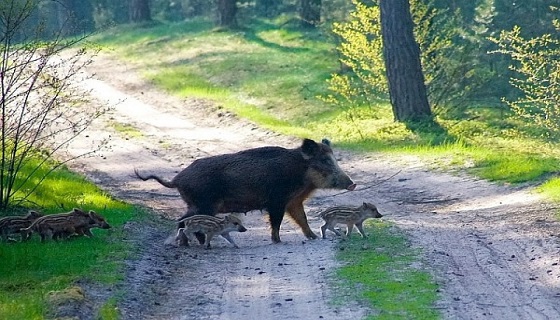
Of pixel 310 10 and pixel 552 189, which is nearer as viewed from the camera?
pixel 552 189

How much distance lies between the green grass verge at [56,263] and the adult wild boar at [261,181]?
4.18 feet

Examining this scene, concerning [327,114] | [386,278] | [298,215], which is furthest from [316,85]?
[386,278]

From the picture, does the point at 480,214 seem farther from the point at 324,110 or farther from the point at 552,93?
the point at 324,110

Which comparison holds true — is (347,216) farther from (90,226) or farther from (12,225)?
(12,225)

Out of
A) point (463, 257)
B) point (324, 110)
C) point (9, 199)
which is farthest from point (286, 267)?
point (324, 110)

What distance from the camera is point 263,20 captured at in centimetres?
5281

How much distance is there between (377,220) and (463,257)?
3280 millimetres

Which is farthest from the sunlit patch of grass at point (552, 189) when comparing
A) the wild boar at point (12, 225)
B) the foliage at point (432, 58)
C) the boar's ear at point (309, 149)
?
the foliage at point (432, 58)

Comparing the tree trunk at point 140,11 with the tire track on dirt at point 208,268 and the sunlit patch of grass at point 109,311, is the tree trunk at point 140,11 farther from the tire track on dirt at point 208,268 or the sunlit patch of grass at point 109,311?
the sunlit patch of grass at point 109,311

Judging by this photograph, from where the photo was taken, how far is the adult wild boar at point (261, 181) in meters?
14.5

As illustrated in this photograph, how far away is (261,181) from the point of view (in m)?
14.6

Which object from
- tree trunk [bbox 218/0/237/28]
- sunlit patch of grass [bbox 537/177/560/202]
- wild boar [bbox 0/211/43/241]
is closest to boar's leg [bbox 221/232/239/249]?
wild boar [bbox 0/211/43/241]

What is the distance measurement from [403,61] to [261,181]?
11.5 meters

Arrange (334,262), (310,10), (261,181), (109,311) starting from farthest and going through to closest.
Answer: (310,10) → (261,181) → (334,262) → (109,311)
